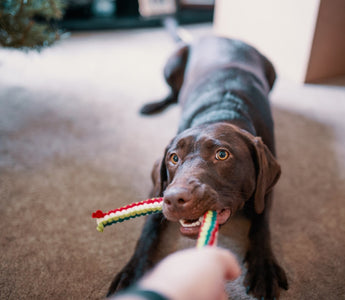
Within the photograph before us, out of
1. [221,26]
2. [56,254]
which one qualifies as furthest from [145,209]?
[221,26]

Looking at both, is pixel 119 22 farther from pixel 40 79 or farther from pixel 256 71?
pixel 256 71

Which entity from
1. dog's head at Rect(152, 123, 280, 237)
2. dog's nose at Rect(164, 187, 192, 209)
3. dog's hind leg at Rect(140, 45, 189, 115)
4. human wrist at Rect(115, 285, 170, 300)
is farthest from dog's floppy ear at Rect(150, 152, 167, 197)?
dog's hind leg at Rect(140, 45, 189, 115)

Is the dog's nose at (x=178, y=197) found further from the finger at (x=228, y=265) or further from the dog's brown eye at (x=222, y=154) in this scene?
the finger at (x=228, y=265)

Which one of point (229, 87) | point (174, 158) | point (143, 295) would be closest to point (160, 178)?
point (174, 158)

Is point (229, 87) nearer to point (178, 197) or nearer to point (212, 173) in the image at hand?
point (212, 173)

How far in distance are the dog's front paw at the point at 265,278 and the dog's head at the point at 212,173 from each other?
0.22 meters

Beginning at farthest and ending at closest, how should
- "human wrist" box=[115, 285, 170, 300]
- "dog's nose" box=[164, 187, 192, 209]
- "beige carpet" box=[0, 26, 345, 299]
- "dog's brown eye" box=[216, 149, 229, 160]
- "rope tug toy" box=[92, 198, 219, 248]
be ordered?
"beige carpet" box=[0, 26, 345, 299] < "dog's brown eye" box=[216, 149, 229, 160] < "dog's nose" box=[164, 187, 192, 209] < "rope tug toy" box=[92, 198, 219, 248] < "human wrist" box=[115, 285, 170, 300]

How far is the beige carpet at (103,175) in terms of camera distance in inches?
55.8

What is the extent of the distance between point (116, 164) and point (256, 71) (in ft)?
3.76

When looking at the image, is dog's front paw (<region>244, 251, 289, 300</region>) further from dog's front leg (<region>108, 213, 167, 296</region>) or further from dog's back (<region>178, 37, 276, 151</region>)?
dog's back (<region>178, 37, 276, 151</region>)

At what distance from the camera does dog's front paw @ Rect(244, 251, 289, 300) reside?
51.1 inches

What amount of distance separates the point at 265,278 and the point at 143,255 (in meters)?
0.53

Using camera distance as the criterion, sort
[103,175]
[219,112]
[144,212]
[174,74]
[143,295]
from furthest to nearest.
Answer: [174,74], [103,175], [219,112], [144,212], [143,295]

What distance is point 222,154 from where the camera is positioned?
130cm
